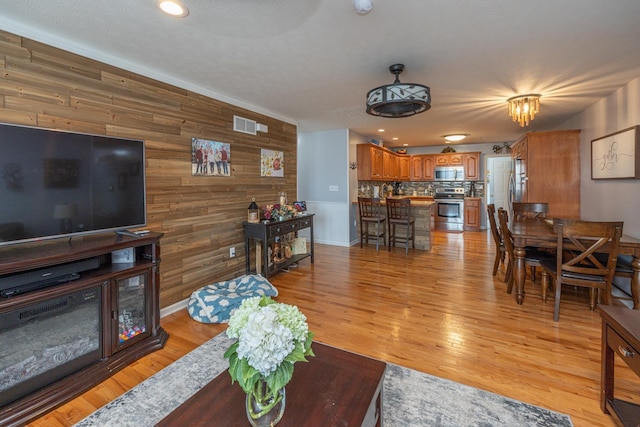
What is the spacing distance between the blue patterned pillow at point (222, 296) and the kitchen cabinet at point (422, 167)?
21.5ft

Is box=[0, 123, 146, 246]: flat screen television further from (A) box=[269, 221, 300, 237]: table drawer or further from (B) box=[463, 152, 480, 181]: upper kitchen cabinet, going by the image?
(B) box=[463, 152, 480, 181]: upper kitchen cabinet

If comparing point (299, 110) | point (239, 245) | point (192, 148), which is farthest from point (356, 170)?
point (192, 148)

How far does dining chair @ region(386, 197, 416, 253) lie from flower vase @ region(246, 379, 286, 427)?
15.1 ft

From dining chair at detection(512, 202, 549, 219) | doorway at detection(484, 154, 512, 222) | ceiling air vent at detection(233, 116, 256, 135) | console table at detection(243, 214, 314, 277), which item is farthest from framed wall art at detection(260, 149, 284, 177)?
doorway at detection(484, 154, 512, 222)

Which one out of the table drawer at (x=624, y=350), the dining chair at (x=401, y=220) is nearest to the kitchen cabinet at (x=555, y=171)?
the dining chair at (x=401, y=220)

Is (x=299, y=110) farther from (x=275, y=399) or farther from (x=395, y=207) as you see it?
(x=275, y=399)

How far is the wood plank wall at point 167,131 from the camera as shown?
2.05m

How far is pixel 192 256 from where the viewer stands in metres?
3.23

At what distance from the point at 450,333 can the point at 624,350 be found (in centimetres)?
125

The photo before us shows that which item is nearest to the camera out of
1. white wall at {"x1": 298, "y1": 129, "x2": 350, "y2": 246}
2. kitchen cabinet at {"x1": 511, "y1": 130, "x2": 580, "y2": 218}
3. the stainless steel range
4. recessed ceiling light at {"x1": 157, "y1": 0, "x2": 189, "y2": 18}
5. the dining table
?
recessed ceiling light at {"x1": 157, "y1": 0, "x2": 189, "y2": 18}

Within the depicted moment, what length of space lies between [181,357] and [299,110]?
11.4 ft

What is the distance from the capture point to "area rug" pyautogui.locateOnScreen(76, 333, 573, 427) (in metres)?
1.58

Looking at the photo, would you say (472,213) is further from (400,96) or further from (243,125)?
(243,125)

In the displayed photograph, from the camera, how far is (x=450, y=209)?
795 cm
